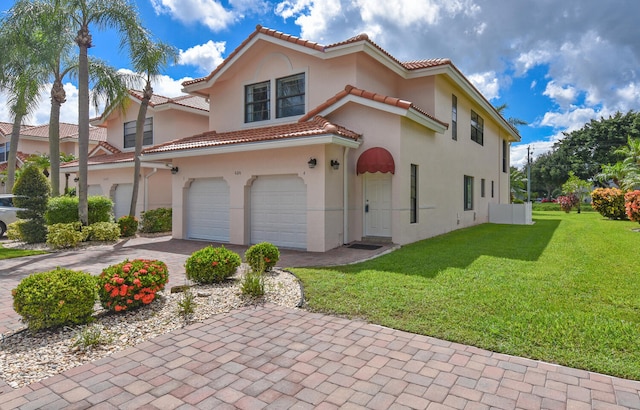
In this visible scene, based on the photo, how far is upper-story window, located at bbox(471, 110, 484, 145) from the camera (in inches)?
778

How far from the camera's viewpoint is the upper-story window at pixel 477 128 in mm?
19769

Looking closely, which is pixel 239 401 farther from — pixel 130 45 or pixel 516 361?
pixel 130 45

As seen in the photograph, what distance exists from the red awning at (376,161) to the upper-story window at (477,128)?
1002 centimetres

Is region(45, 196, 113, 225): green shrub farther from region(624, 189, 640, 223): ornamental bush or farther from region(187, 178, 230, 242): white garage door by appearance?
region(624, 189, 640, 223): ornamental bush

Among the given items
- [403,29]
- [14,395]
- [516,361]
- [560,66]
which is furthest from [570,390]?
[560,66]

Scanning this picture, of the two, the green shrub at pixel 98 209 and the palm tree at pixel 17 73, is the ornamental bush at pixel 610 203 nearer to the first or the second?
the green shrub at pixel 98 209

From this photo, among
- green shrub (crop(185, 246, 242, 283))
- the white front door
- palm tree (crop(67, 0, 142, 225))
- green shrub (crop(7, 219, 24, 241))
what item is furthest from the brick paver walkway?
green shrub (crop(7, 219, 24, 241))

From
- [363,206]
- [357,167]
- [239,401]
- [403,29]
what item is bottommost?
[239,401]

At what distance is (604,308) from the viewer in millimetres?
5605

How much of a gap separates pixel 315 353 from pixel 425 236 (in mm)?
10281

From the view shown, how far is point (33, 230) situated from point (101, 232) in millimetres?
2263

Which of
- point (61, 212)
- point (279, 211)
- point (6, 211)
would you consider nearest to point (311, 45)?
point (279, 211)

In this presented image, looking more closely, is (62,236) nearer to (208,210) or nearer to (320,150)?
(208,210)

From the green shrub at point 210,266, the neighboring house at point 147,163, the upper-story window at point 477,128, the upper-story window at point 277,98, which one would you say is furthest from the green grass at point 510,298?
the neighboring house at point 147,163
